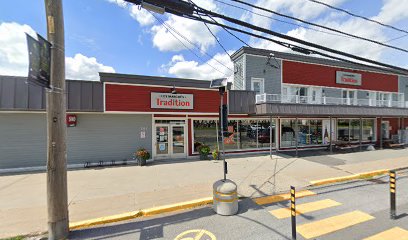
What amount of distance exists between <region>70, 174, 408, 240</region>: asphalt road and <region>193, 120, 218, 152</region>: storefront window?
24.2 feet

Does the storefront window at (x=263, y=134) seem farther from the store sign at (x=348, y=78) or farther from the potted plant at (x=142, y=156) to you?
the store sign at (x=348, y=78)

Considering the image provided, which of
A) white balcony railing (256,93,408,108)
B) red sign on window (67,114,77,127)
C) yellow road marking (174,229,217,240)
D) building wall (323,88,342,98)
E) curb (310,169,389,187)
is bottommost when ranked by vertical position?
yellow road marking (174,229,217,240)

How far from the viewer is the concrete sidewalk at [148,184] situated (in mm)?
5547

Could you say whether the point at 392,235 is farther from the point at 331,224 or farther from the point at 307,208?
the point at 307,208

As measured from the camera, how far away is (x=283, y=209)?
225 inches

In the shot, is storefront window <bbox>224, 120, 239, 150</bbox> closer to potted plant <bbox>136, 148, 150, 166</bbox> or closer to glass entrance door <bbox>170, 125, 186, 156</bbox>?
glass entrance door <bbox>170, 125, 186, 156</bbox>

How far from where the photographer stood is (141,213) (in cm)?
544

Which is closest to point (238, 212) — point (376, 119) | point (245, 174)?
point (245, 174)

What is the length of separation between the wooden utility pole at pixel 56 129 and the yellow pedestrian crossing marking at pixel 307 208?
5143 mm

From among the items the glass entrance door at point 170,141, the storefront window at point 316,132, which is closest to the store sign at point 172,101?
the glass entrance door at point 170,141

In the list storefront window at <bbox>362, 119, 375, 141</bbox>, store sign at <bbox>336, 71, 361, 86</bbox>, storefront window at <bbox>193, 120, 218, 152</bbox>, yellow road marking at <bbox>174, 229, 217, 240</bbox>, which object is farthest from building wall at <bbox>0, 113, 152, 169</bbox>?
storefront window at <bbox>362, 119, 375, 141</bbox>

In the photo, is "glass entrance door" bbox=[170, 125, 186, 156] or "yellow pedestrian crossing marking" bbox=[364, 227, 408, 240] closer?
"yellow pedestrian crossing marking" bbox=[364, 227, 408, 240]

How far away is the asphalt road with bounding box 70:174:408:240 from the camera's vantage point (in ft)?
14.6

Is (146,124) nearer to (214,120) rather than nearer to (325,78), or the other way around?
(214,120)
